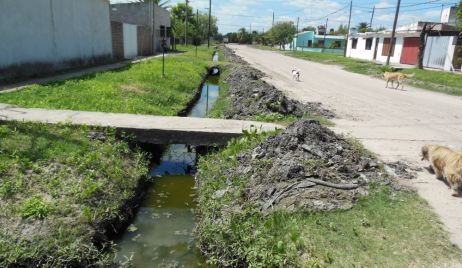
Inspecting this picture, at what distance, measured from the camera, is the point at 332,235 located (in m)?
4.65

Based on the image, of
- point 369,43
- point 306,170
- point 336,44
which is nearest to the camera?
point 306,170

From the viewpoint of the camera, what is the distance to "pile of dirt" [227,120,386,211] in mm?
5398

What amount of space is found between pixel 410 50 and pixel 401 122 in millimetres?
28919

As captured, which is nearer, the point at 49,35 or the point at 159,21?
the point at 49,35

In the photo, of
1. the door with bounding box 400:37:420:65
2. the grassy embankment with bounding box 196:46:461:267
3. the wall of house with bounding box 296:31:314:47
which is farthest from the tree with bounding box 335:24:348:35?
the grassy embankment with bounding box 196:46:461:267

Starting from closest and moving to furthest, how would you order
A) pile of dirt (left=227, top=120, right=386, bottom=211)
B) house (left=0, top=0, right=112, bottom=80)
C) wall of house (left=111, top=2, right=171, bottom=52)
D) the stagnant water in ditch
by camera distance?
the stagnant water in ditch, pile of dirt (left=227, top=120, right=386, bottom=211), house (left=0, top=0, right=112, bottom=80), wall of house (left=111, top=2, right=171, bottom=52)

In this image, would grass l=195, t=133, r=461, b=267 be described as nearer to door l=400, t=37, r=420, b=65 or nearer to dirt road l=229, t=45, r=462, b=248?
dirt road l=229, t=45, r=462, b=248

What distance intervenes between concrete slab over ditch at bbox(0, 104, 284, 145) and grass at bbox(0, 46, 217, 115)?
2.99ft

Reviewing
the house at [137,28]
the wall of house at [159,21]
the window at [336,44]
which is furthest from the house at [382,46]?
the wall of house at [159,21]

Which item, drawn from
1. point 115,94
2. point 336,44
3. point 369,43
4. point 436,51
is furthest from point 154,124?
point 336,44

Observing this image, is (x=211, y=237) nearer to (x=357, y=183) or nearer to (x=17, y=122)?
(x=357, y=183)

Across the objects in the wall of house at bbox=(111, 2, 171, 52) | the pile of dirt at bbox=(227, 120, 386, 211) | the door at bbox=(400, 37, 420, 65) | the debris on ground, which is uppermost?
the wall of house at bbox=(111, 2, 171, 52)

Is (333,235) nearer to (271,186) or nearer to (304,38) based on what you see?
(271,186)

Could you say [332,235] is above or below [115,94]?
below
